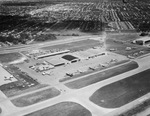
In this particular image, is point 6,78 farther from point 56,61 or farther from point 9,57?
point 9,57

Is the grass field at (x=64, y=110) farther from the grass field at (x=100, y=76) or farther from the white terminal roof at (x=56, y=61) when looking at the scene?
the white terminal roof at (x=56, y=61)

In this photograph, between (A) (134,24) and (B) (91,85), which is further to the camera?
(A) (134,24)

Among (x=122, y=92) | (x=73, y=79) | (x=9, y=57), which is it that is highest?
(x=9, y=57)

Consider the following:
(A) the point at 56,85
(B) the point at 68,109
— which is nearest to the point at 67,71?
(A) the point at 56,85

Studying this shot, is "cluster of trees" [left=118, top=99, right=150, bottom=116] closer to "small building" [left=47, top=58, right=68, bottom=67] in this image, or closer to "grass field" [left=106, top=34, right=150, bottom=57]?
"small building" [left=47, top=58, right=68, bottom=67]

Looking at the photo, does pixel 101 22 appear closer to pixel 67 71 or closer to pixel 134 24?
pixel 134 24

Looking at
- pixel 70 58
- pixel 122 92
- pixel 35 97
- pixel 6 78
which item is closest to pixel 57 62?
pixel 70 58

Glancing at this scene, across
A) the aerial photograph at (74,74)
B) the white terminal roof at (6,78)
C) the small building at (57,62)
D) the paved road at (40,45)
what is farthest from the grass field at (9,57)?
the small building at (57,62)
